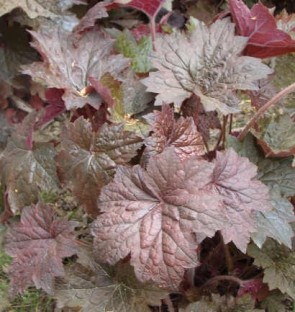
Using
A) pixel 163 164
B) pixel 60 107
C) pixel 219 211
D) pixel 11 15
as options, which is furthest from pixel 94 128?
pixel 11 15

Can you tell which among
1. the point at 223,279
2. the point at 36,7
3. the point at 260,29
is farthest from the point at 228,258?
the point at 36,7

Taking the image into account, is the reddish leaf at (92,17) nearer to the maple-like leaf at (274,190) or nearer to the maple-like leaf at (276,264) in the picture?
the maple-like leaf at (274,190)

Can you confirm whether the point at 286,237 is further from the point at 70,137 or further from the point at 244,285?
the point at 70,137

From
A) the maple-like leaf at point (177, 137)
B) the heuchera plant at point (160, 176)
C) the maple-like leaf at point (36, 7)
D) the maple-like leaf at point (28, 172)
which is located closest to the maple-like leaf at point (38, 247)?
the heuchera plant at point (160, 176)

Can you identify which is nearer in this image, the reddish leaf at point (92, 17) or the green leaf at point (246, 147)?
the green leaf at point (246, 147)

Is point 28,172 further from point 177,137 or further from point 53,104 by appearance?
point 177,137
